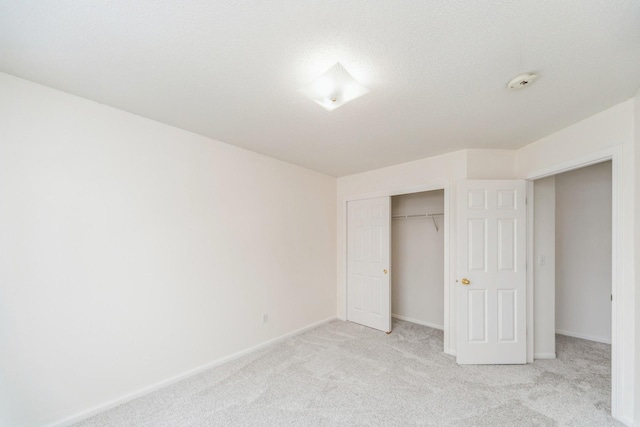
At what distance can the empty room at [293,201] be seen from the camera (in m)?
1.34

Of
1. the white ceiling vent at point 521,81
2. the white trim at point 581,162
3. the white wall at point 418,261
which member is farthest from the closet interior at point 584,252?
the white ceiling vent at point 521,81

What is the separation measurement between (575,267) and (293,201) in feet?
13.3

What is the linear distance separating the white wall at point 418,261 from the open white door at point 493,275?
1.01 meters

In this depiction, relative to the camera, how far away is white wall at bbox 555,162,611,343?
336cm

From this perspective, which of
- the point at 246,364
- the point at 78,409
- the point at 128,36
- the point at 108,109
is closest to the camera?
the point at 128,36

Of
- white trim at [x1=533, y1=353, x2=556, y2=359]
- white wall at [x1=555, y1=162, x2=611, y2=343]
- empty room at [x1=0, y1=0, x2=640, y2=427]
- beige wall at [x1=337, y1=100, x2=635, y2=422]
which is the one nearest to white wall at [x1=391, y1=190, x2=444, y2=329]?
empty room at [x1=0, y1=0, x2=640, y2=427]

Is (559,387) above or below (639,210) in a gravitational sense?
below

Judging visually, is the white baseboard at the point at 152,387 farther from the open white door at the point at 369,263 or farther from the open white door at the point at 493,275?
the open white door at the point at 493,275

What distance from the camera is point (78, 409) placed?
6.22ft

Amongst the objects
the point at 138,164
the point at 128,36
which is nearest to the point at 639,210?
the point at 128,36

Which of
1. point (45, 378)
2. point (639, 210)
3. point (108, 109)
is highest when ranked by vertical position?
point (108, 109)

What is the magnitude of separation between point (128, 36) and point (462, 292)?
3508 mm

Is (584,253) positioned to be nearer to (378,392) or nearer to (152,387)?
(378,392)

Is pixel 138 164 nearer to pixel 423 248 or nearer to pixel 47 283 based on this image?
pixel 47 283
